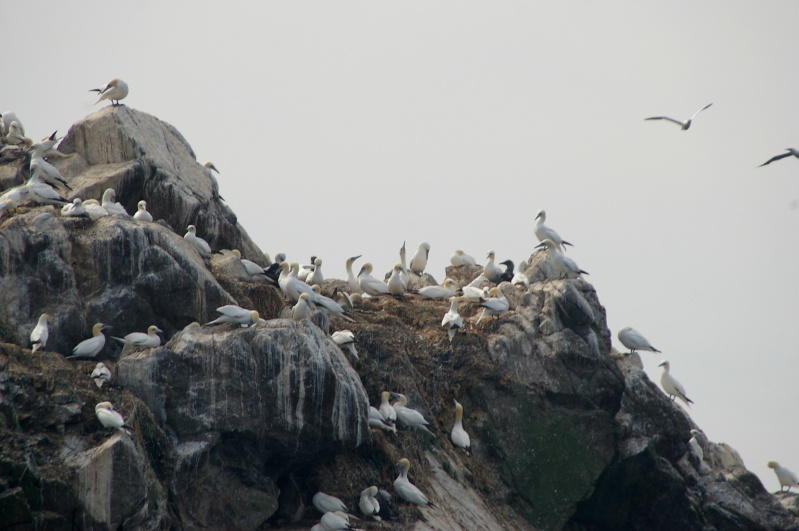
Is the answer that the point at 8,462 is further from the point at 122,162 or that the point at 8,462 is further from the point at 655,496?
the point at 655,496

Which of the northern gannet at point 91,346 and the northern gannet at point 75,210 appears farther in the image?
the northern gannet at point 75,210

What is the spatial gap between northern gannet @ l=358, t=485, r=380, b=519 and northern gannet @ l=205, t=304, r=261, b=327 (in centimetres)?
359

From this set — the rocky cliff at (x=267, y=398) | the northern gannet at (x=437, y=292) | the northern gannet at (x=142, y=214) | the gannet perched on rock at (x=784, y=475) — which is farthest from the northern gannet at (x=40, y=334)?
the gannet perched on rock at (x=784, y=475)

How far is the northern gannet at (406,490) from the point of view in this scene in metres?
19.3

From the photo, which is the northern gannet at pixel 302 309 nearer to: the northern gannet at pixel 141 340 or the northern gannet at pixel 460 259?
the northern gannet at pixel 141 340

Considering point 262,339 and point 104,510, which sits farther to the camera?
point 262,339

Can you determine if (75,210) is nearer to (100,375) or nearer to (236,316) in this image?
(236,316)

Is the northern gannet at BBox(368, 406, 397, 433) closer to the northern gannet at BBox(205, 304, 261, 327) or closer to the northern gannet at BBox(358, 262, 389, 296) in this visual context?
the northern gannet at BBox(205, 304, 261, 327)

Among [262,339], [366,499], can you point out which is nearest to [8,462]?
[262,339]

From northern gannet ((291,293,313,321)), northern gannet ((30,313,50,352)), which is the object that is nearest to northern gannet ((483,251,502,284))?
northern gannet ((291,293,313,321))

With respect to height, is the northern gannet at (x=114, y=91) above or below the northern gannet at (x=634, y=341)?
above

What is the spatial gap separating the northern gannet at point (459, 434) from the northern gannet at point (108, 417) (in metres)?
8.20

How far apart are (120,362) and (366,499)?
4.88 m

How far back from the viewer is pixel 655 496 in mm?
23625
